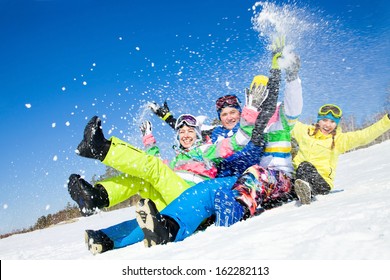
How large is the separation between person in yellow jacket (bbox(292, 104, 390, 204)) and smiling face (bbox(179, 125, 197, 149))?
3.53 feet

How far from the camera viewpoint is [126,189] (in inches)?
139

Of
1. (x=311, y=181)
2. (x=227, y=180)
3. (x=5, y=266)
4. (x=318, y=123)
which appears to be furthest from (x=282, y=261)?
(x=318, y=123)

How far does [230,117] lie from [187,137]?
0.51 meters

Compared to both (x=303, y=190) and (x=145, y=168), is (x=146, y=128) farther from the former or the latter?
(x=303, y=190)

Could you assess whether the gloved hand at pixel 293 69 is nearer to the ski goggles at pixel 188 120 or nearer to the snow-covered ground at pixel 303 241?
the ski goggles at pixel 188 120

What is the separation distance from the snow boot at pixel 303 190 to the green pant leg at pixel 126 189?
116 centimetres

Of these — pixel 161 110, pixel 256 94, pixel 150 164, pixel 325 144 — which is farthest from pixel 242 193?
pixel 161 110

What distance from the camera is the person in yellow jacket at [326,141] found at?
425 centimetres

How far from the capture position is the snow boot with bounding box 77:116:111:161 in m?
3.07

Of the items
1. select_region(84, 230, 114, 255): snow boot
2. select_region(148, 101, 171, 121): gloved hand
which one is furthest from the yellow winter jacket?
select_region(84, 230, 114, 255): snow boot

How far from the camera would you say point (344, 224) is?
2.21m

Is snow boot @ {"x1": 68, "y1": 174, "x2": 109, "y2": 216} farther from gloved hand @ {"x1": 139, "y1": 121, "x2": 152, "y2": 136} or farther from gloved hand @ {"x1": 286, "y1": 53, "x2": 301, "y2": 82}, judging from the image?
gloved hand @ {"x1": 286, "y1": 53, "x2": 301, "y2": 82}

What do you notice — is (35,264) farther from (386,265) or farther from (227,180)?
(386,265)

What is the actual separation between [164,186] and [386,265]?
2.03m
